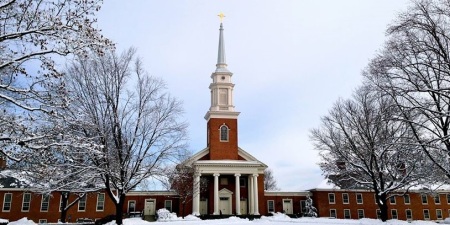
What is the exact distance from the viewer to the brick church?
134ft

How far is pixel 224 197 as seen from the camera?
145ft

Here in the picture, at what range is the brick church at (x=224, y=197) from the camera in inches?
1610

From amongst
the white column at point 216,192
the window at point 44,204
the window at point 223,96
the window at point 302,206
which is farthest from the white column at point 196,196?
the window at point 44,204

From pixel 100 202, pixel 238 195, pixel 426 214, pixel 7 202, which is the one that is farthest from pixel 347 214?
pixel 7 202

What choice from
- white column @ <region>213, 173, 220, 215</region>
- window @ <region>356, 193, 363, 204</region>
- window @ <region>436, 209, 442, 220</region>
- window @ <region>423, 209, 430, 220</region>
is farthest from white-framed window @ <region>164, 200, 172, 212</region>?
window @ <region>436, 209, 442, 220</region>

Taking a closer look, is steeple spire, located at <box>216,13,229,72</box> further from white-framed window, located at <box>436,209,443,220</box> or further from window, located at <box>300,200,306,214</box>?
white-framed window, located at <box>436,209,443,220</box>

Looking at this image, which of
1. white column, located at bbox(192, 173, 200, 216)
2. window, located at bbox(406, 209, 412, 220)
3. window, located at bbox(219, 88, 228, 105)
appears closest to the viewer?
white column, located at bbox(192, 173, 200, 216)

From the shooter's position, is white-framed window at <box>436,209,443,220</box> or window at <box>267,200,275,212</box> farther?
white-framed window at <box>436,209,443,220</box>

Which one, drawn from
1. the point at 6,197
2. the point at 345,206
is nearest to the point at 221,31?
the point at 345,206

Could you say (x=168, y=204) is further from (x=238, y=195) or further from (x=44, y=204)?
(x=44, y=204)

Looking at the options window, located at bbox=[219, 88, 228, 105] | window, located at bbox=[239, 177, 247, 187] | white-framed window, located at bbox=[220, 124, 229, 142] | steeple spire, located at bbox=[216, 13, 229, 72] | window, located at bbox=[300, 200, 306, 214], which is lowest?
window, located at bbox=[300, 200, 306, 214]

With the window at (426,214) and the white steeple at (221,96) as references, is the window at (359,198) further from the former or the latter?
the white steeple at (221,96)

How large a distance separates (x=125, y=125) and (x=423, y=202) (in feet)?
147

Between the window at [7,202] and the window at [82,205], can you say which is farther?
the window at [82,205]
